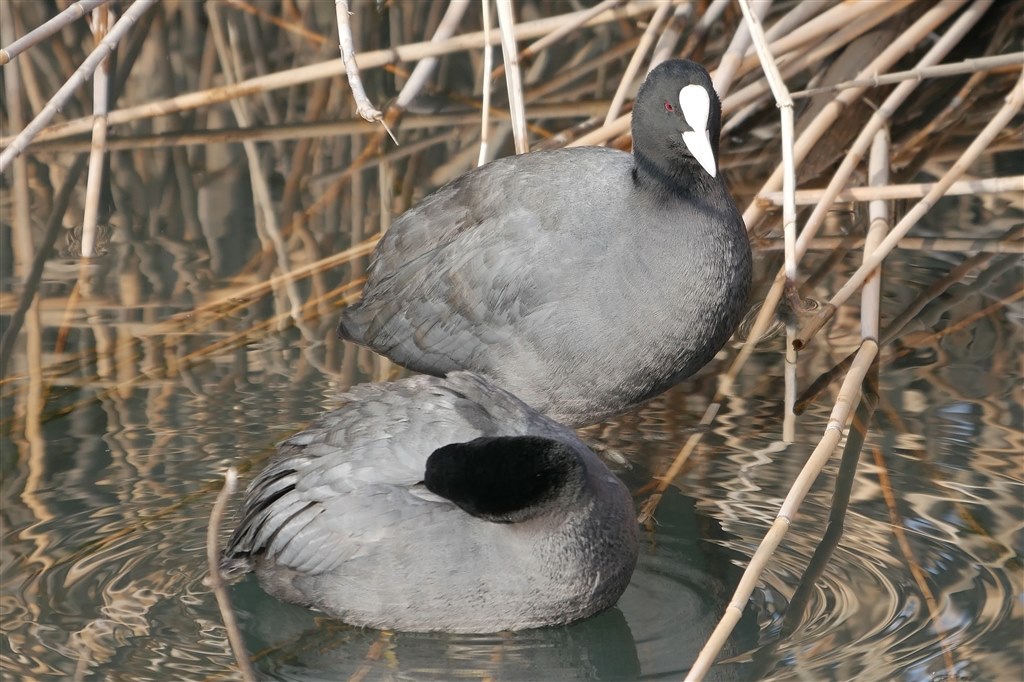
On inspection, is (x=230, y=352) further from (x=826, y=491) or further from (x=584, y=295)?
(x=826, y=491)

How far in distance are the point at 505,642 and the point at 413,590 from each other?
0.21m

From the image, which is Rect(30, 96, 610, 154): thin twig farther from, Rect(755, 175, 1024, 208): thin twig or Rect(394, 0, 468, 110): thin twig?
Rect(755, 175, 1024, 208): thin twig

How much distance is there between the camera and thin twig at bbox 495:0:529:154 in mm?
3633

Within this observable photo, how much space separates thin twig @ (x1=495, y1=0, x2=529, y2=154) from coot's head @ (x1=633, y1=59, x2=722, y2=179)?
503mm

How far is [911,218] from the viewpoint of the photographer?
3.63 m

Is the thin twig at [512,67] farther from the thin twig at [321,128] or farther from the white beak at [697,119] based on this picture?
the thin twig at [321,128]

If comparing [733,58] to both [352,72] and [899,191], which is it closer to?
[899,191]

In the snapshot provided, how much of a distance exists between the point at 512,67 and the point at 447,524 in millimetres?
1471

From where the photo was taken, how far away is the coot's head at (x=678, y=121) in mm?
3156

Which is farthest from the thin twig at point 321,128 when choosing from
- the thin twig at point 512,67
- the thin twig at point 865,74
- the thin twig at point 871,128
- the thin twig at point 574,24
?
the thin twig at point 512,67

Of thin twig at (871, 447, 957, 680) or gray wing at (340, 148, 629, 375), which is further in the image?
gray wing at (340, 148, 629, 375)

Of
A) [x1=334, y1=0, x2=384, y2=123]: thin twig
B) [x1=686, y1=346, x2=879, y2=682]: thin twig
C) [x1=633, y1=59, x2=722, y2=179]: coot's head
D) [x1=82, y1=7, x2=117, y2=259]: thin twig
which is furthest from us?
[x1=82, y1=7, x2=117, y2=259]: thin twig

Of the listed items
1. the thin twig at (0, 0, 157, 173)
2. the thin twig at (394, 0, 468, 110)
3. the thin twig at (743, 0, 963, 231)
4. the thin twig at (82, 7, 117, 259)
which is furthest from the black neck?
the thin twig at (82, 7, 117, 259)

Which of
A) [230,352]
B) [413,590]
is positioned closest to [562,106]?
[230,352]
